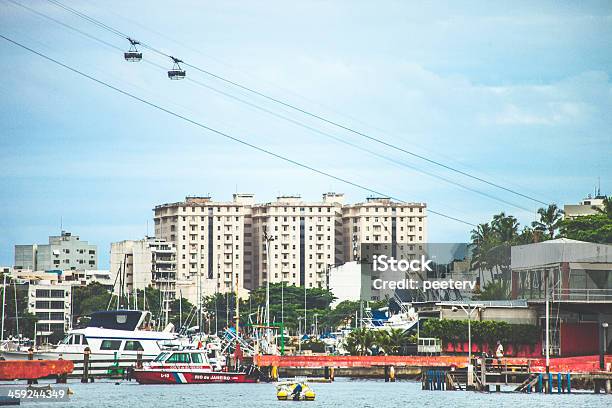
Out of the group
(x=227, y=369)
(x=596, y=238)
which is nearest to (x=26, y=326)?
(x=596, y=238)

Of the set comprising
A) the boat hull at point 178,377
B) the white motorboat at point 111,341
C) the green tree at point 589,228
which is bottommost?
the boat hull at point 178,377

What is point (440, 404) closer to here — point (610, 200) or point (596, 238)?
point (596, 238)

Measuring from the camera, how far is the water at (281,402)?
74.4 m

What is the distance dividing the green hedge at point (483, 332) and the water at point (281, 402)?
45.4ft

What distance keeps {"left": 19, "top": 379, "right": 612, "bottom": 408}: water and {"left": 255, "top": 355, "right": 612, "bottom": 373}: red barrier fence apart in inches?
274

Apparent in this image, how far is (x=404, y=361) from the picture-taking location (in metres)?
101

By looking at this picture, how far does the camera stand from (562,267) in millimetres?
105562

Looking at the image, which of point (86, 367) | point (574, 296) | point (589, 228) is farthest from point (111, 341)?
point (589, 228)

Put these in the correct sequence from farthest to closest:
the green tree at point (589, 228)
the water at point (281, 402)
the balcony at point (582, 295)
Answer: the green tree at point (589, 228)
the balcony at point (582, 295)
the water at point (281, 402)

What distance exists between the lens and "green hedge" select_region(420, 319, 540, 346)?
10531 centimetres

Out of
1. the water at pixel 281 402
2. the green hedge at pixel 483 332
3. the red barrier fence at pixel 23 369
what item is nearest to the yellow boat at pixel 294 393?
the water at pixel 281 402

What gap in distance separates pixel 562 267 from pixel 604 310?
491 cm
